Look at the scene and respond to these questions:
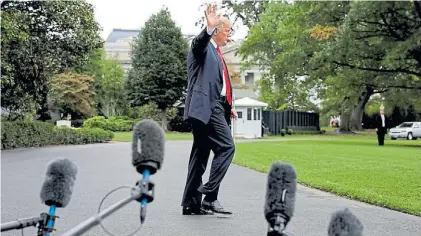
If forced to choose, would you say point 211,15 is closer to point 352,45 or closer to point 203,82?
point 203,82

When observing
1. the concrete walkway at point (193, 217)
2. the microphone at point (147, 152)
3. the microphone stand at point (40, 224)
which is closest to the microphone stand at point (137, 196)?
the microphone at point (147, 152)

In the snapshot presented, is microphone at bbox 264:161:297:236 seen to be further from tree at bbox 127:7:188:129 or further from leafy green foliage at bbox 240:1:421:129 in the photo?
tree at bbox 127:7:188:129

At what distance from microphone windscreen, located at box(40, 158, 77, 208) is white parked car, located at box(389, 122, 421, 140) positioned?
4799 cm

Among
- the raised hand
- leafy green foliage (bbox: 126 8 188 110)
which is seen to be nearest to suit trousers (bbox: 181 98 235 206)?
the raised hand

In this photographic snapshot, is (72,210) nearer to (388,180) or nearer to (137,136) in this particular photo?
(137,136)

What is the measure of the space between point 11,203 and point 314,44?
2524 centimetres

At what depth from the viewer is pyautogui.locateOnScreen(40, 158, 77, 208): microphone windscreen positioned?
2023mm

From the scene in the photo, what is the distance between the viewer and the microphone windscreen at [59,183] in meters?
2.02

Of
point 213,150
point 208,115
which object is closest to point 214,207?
point 213,150

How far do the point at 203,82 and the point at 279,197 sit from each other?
4.10m

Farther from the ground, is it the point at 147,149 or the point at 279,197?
the point at 147,149

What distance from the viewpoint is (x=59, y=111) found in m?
57.8

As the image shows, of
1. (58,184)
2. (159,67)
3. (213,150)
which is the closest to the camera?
(58,184)

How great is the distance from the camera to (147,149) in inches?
68.9
